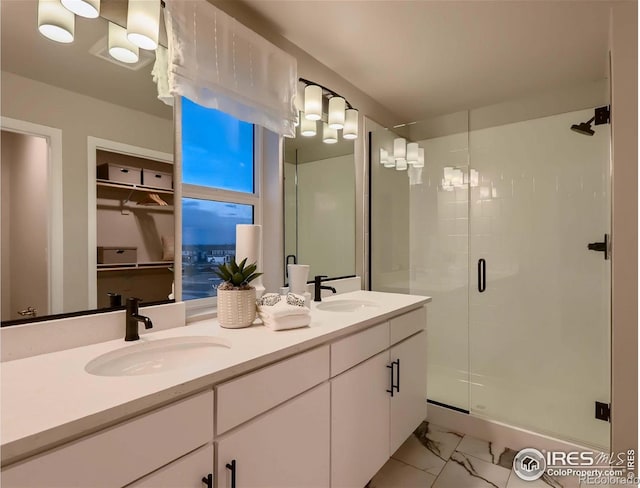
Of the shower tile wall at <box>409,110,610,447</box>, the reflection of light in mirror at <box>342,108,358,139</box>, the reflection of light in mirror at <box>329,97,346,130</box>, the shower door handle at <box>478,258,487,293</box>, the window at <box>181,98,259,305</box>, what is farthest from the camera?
the shower door handle at <box>478,258,487,293</box>

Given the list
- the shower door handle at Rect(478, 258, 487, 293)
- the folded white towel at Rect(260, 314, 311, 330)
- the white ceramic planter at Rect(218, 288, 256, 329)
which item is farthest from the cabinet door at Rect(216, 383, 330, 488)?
the shower door handle at Rect(478, 258, 487, 293)

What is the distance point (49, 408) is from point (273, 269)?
1.34m

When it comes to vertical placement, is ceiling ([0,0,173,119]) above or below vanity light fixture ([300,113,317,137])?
below

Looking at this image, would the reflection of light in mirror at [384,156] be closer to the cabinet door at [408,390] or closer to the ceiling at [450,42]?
the ceiling at [450,42]

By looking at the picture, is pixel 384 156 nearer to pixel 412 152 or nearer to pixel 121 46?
pixel 412 152

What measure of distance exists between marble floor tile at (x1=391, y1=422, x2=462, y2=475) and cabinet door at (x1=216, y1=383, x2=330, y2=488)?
906 millimetres

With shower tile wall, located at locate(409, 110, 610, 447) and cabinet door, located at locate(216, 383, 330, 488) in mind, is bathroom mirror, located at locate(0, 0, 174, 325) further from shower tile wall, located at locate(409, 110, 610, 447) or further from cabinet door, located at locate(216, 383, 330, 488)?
shower tile wall, located at locate(409, 110, 610, 447)

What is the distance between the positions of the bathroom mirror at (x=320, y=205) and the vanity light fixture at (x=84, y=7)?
42.2 inches

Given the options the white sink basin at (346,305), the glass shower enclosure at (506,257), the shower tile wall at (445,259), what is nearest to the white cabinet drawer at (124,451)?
the white sink basin at (346,305)

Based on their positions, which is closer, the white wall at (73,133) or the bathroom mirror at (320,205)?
the white wall at (73,133)

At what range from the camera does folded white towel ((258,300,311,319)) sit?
1346 mm

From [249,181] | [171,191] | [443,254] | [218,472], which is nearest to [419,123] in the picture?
[443,254]

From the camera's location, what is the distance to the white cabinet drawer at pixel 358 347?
139 centimetres

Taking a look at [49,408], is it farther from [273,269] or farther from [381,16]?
[381,16]
